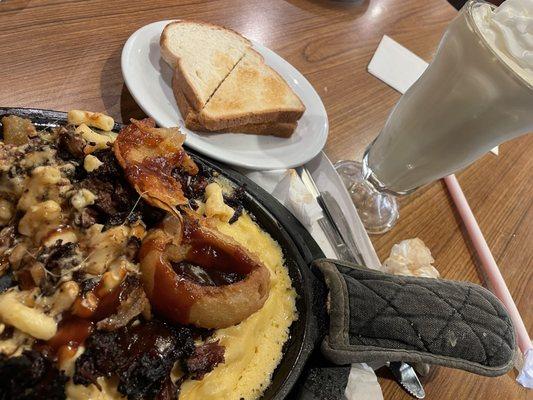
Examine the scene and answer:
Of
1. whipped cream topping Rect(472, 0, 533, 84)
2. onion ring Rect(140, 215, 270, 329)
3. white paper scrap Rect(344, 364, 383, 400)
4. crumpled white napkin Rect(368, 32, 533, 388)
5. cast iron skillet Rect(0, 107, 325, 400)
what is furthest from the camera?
crumpled white napkin Rect(368, 32, 533, 388)

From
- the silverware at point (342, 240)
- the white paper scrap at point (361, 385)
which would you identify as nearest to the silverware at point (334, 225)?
the silverware at point (342, 240)

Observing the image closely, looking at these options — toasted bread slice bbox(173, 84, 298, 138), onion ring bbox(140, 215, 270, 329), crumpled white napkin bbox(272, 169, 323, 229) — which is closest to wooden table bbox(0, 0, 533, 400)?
toasted bread slice bbox(173, 84, 298, 138)

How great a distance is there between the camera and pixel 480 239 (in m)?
1.75

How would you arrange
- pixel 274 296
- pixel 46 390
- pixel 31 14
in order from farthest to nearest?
pixel 31 14 < pixel 274 296 < pixel 46 390

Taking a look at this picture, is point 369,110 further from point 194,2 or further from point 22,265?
point 22,265

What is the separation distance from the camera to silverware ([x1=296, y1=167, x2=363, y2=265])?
138 cm

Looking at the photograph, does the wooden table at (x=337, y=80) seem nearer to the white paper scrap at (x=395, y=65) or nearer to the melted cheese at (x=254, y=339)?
the white paper scrap at (x=395, y=65)

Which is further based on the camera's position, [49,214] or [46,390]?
[49,214]

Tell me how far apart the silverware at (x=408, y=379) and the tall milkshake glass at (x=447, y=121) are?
0.48m

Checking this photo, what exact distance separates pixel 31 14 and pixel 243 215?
3.32 ft

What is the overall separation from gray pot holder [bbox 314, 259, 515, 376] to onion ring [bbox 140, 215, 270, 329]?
200 mm

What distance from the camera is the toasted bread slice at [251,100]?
1.50 meters

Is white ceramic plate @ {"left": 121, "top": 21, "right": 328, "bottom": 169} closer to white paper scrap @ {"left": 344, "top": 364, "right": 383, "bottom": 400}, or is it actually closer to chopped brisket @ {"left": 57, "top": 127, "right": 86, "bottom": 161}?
chopped brisket @ {"left": 57, "top": 127, "right": 86, "bottom": 161}

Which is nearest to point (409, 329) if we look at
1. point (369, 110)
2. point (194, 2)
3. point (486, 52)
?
point (486, 52)
